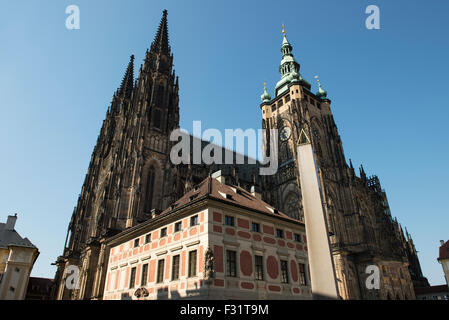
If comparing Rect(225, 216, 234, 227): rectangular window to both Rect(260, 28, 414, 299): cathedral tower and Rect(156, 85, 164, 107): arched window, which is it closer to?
Rect(260, 28, 414, 299): cathedral tower

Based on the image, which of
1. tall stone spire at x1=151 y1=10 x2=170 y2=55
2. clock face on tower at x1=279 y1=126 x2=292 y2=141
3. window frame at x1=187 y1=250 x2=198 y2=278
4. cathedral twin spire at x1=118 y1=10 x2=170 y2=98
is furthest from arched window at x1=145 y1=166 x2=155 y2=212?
clock face on tower at x1=279 y1=126 x2=292 y2=141

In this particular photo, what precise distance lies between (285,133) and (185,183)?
23378 mm

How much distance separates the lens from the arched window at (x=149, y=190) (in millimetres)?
35344

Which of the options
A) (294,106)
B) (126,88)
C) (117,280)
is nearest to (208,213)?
(117,280)

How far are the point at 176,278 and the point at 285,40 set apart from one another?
199 ft

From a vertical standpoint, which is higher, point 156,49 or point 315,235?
point 156,49

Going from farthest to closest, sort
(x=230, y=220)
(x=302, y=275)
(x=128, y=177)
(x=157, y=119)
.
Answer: (x=157, y=119)
(x=128, y=177)
(x=302, y=275)
(x=230, y=220)

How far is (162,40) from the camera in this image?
167 feet

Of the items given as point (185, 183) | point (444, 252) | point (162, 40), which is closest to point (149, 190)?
point (185, 183)

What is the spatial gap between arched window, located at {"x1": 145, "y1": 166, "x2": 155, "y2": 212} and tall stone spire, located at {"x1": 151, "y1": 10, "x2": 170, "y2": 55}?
22.3 meters

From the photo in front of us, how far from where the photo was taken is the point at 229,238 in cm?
1816

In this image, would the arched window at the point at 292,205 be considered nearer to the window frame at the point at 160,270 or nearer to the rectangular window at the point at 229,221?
the rectangular window at the point at 229,221

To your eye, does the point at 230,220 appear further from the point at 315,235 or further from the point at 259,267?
the point at 315,235

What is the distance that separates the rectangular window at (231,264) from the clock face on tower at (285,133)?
3757cm
